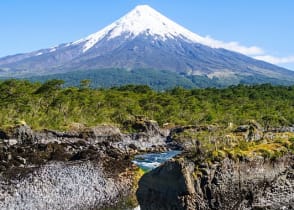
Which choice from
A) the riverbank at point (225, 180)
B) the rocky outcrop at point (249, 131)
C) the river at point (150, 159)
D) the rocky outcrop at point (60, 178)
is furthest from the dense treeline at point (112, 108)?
the riverbank at point (225, 180)

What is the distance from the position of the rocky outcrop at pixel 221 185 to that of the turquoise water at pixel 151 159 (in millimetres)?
17402

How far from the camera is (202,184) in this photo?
78.4 ft

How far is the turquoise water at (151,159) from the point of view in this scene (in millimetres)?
44812

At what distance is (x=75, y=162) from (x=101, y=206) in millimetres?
6807

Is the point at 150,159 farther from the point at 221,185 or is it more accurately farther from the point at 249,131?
the point at 221,185

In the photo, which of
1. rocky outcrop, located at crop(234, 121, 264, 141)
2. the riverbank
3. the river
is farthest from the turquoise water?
the riverbank

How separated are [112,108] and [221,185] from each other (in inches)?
2275

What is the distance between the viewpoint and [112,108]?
267ft

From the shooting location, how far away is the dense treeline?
70625mm

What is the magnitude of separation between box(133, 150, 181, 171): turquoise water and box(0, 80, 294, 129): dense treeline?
15.9 m

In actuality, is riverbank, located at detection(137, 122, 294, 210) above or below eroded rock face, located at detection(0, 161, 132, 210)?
above

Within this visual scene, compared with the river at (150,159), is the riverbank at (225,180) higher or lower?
higher

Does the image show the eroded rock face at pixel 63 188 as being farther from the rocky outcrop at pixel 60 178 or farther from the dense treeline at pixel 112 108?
the dense treeline at pixel 112 108

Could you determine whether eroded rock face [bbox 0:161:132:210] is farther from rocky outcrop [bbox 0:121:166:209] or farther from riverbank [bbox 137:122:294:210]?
riverbank [bbox 137:122:294:210]
